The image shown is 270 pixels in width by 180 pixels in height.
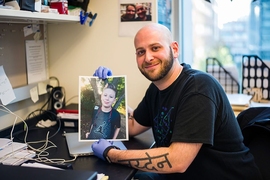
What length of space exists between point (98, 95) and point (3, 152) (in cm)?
50

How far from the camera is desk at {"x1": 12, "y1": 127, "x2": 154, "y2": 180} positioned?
4.25ft

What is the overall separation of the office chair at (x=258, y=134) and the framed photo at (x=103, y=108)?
0.58m

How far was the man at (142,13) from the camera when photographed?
193 centimetres

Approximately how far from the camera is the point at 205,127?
127 centimetres

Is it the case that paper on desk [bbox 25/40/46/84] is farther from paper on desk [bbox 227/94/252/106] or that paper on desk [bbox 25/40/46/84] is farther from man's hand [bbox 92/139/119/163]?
paper on desk [bbox 227/94/252/106]

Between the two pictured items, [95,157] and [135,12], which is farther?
[135,12]

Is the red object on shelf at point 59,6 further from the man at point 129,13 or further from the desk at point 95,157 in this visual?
the desk at point 95,157

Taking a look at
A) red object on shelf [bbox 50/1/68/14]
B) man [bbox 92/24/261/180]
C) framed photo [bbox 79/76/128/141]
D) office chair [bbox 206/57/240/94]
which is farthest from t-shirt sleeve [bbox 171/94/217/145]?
office chair [bbox 206/57/240/94]

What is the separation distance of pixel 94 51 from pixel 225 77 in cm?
95

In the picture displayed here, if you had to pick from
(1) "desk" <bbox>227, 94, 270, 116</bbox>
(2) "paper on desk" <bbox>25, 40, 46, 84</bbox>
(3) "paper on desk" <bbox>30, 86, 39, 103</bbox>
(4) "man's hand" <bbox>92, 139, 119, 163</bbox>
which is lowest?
(4) "man's hand" <bbox>92, 139, 119, 163</bbox>

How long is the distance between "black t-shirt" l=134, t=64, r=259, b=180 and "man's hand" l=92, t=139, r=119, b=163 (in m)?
0.26

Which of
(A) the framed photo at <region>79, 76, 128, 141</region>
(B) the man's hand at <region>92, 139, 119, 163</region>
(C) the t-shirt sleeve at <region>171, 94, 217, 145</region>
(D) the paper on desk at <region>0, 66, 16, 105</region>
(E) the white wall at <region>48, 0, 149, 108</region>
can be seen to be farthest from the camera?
(E) the white wall at <region>48, 0, 149, 108</region>

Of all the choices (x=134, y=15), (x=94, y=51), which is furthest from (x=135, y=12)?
(x=94, y=51)

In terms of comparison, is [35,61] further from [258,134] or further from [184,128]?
[258,134]
